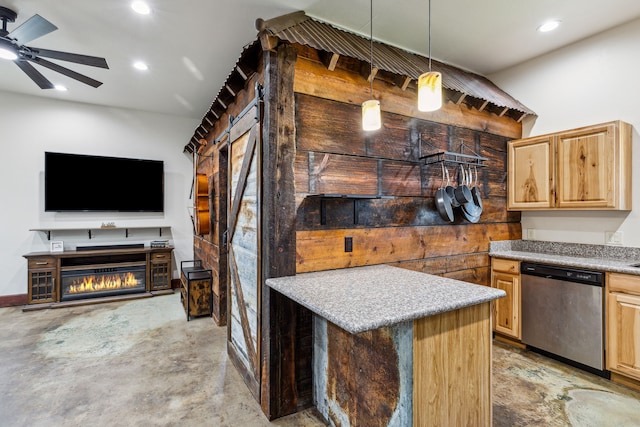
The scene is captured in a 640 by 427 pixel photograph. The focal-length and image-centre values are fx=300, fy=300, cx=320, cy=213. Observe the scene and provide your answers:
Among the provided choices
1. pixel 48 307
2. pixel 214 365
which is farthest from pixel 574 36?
pixel 48 307

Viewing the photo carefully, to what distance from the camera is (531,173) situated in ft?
10.4

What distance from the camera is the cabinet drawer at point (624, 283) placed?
7.51ft

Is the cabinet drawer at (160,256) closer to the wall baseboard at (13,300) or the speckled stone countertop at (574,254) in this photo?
the wall baseboard at (13,300)

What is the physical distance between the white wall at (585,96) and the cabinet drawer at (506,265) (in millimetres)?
677

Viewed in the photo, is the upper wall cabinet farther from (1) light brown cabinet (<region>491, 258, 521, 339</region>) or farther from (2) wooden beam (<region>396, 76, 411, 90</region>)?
(2) wooden beam (<region>396, 76, 411, 90</region>)

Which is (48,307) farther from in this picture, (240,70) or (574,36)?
(574,36)

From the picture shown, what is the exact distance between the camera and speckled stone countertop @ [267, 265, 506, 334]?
1283 millimetres

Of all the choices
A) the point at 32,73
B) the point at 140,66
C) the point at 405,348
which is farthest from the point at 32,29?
the point at 405,348

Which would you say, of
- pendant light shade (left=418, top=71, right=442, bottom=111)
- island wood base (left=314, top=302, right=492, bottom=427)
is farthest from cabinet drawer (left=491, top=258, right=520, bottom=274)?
pendant light shade (left=418, top=71, right=442, bottom=111)

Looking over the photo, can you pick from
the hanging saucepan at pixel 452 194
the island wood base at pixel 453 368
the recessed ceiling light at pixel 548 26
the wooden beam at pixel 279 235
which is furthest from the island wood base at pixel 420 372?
the recessed ceiling light at pixel 548 26

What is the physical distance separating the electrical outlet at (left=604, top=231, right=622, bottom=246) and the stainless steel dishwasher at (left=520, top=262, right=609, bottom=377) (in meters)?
0.65

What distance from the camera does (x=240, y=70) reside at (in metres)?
2.33

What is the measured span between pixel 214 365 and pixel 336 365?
1452 mm

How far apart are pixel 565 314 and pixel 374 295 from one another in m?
2.21
